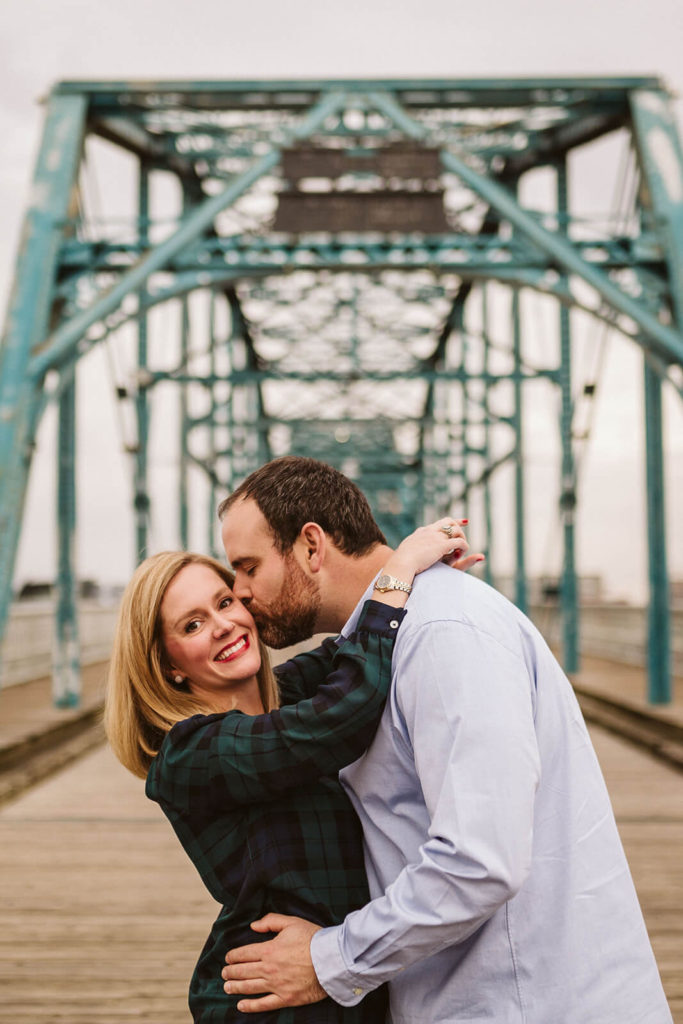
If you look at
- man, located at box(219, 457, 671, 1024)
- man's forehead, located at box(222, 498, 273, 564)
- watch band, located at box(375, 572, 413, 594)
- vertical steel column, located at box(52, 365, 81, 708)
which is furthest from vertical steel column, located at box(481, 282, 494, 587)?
man, located at box(219, 457, 671, 1024)

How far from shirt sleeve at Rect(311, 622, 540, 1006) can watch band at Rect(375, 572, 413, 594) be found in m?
0.22

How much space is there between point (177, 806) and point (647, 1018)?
839 mm

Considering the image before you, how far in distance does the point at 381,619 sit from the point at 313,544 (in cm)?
25

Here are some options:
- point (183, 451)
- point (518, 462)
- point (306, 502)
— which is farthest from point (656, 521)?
point (306, 502)

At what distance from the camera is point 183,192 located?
11625mm

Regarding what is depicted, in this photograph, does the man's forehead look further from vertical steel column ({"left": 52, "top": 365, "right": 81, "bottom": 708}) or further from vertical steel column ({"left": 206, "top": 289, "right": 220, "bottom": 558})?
vertical steel column ({"left": 206, "top": 289, "right": 220, "bottom": 558})

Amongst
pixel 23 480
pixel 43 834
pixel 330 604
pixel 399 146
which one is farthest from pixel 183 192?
pixel 330 604

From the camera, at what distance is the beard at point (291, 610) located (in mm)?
2049

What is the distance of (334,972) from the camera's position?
5.61 ft

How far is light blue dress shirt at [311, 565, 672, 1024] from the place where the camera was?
1568mm

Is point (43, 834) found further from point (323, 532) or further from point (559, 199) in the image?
point (559, 199)

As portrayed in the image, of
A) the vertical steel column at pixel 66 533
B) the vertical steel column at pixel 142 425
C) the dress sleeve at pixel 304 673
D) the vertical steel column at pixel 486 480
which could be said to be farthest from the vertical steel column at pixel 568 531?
the dress sleeve at pixel 304 673

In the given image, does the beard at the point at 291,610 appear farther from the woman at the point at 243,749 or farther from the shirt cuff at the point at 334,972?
the shirt cuff at the point at 334,972

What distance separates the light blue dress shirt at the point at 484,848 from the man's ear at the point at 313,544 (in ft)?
0.71
